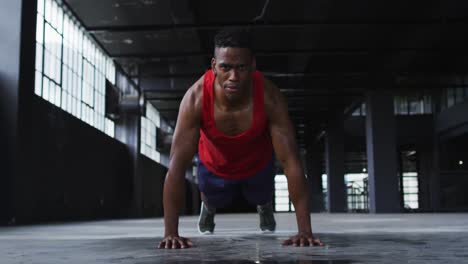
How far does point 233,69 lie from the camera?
2.58 m

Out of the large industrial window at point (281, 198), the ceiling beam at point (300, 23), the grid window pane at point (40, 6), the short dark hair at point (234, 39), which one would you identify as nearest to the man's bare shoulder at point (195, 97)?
the short dark hair at point (234, 39)

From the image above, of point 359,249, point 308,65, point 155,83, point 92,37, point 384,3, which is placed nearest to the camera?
point 359,249

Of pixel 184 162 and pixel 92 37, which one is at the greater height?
pixel 92 37

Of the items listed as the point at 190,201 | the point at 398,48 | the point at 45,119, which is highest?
the point at 398,48

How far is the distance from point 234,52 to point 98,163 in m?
11.2

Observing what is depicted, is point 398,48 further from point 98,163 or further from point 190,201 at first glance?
point 190,201

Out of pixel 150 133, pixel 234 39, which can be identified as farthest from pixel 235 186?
pixel 150 133

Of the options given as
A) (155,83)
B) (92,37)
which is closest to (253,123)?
(92,37)

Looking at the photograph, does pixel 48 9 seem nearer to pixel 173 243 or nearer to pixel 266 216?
pixel 266 216

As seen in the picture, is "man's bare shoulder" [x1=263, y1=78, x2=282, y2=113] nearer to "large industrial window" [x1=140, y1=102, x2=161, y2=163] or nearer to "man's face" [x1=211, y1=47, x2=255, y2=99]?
"man's face" [x1=211, y1=47, x2=255, y2=99]

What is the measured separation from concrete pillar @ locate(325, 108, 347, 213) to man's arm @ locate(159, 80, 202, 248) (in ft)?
62.1

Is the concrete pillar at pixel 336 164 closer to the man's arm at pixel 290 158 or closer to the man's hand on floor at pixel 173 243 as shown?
the man's arm at pixel 290 158

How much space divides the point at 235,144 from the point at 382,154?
47.7 feet

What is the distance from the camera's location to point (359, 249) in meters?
2.41
